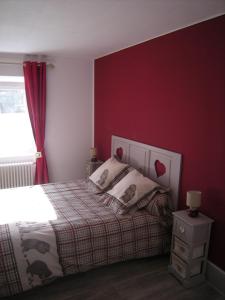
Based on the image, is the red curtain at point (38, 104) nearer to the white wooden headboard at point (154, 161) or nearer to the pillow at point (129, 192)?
the white wooden headboard at point (154, 161)

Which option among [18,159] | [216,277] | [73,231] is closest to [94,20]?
[73,231]

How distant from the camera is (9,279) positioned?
199cm

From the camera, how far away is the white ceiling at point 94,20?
1792mm

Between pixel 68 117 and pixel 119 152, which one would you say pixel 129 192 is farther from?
pixel 68 117

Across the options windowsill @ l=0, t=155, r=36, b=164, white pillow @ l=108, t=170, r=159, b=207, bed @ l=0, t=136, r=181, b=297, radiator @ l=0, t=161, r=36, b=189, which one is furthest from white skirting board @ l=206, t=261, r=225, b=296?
windowsill @ l=0, t=155, r=36, b=164

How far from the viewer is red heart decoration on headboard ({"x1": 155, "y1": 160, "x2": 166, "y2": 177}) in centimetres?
274

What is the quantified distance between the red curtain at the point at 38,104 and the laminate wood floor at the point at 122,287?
80.4 inches

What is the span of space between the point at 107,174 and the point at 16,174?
1.61 metres

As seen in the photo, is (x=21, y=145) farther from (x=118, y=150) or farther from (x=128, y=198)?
(x=128, y=198)

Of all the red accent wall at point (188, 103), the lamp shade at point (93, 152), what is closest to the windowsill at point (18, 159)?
the lamp shade at point (93, 152)

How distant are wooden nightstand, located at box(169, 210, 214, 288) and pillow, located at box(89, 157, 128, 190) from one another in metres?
0.98

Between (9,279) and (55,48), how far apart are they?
2.66 m

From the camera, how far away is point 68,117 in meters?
4.21

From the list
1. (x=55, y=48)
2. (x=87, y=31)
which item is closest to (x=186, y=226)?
(x=87, y=31)
